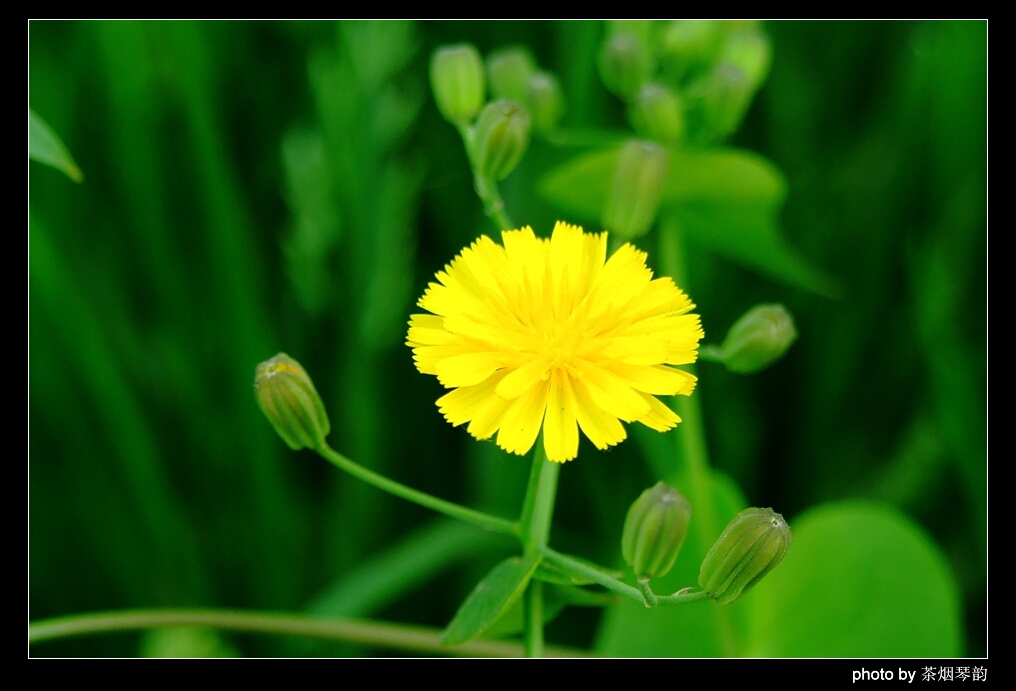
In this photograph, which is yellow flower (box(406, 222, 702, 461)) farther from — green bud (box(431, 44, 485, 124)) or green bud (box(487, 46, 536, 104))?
green bud (box(487, 46, 536, 104))

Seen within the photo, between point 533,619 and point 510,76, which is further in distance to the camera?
point 510,76

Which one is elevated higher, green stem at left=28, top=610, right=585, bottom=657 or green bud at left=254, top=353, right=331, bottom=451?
green bud at left=254, top=353, right=331, bottom=451

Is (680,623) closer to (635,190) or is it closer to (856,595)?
(856,595)

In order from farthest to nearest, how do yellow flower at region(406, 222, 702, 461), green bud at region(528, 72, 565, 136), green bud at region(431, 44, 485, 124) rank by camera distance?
1. green bud at region(528, 72, 565, 136)
2. green bud at region(431, 44, 485, 124)
3. yellow flower at region(406, 222, 702, 461)

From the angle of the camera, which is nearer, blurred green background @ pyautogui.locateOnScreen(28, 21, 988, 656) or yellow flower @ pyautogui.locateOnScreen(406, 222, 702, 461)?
yellow flower @ pyautogui.locateOnScreen(406, 222, 702, 461)

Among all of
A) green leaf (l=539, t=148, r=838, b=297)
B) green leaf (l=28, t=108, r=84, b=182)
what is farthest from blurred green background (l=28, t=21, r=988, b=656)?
green leaf (l=28, t=108, r=84, b=182)

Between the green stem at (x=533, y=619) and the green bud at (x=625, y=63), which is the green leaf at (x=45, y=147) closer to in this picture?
the green stem at (x=533, y=619)

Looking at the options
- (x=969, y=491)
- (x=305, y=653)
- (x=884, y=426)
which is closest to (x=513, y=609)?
(x=305, y=653)

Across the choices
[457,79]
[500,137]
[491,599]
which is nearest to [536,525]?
[491,599]
